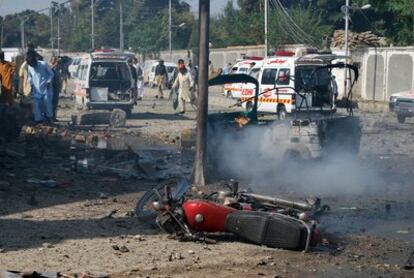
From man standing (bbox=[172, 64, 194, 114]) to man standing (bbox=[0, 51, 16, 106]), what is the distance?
8835 mm

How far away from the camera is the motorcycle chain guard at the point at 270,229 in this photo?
8.27 metres

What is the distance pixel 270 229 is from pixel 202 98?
4.33m

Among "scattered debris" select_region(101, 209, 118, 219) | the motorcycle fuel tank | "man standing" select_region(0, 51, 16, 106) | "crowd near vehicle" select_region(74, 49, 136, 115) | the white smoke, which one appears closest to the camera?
the motorcycle fuel tank

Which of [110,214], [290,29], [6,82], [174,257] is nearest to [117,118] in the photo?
[6,82]

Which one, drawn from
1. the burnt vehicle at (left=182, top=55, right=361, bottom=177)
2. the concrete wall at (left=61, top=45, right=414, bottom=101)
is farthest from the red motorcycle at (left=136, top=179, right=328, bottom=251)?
the concrete wall at (left=61, top=45, right=414, bottom=101)

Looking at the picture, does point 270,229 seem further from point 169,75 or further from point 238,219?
point 169,75

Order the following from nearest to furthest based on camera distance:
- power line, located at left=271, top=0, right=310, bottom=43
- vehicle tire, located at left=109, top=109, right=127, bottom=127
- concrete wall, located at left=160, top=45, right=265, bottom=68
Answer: vehicle tire, located at left=109, top=109, right=127, bottom=127 → concrete wall, located at left=160, top=45, right=265, bottom=68 → power line, located at left=271, top=0, right=310, bottom=43

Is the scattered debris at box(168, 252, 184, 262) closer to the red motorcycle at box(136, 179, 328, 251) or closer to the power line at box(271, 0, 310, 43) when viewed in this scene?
the red motorcycle at box(136, 179, 328, 251)

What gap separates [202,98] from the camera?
487 inches

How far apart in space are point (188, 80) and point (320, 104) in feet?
27.2

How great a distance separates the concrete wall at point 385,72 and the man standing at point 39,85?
19741 mm

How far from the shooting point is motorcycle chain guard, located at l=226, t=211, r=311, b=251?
8.27 metres

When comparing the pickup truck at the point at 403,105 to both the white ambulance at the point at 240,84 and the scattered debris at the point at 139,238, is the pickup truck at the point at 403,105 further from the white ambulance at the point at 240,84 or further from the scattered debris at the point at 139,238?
the scattered debris at the point at 139,238

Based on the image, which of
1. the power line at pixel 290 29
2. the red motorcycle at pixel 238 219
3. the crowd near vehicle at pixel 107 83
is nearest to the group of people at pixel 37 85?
the crowd near vehicle at pixel 107 83
